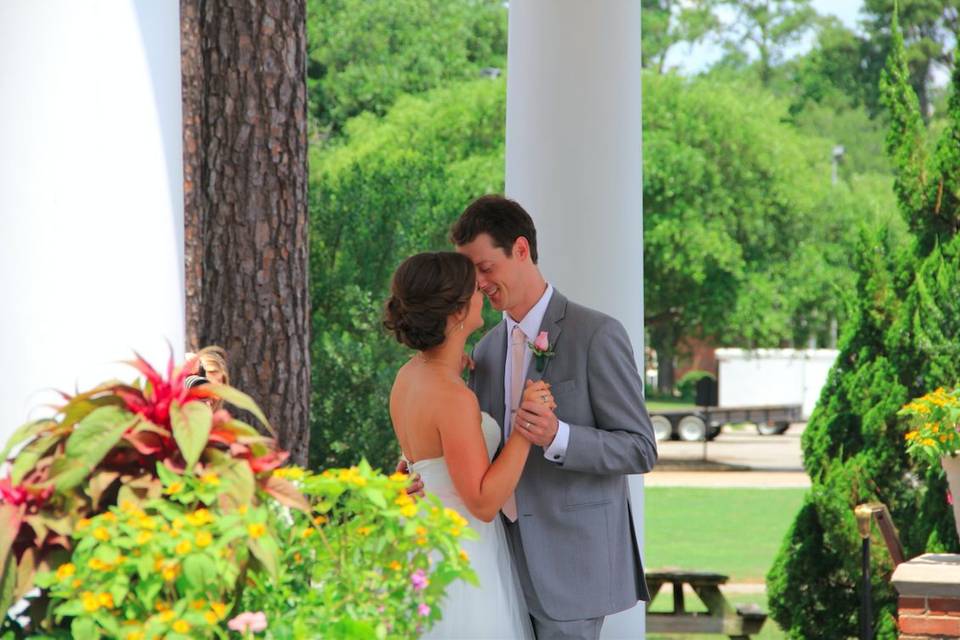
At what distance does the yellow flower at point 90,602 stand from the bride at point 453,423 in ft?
5.84

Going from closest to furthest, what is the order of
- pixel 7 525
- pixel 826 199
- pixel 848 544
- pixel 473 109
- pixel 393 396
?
pixel 7 525 → pixel 393 396 → pixel 848 544 → pixel 473 109 → pixel 826 199

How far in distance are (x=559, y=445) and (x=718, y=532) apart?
675 inches

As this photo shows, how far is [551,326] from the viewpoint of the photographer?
4.61m

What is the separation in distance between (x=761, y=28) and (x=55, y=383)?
6278cm

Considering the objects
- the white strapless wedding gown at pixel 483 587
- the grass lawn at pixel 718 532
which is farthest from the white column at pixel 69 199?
the grass lawn at pixel 718 532

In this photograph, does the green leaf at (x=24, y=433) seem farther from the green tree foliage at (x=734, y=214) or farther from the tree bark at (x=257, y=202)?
the green tree foliage at (x=734, y=214)

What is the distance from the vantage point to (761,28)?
62906mm

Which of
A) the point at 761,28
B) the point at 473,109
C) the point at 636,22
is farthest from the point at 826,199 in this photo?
the point at 636,22

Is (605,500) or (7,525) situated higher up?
(7,525)

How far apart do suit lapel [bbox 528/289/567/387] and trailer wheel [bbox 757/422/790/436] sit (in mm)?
37851

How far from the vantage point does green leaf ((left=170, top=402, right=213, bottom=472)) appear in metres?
2.54

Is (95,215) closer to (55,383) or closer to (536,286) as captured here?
(55,383)

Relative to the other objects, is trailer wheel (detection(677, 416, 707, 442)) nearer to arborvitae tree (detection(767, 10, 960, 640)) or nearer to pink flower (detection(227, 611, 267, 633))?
arborvitae tree (detection(767, 10, 960, 640))

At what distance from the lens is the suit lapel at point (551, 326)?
4.58 metres
